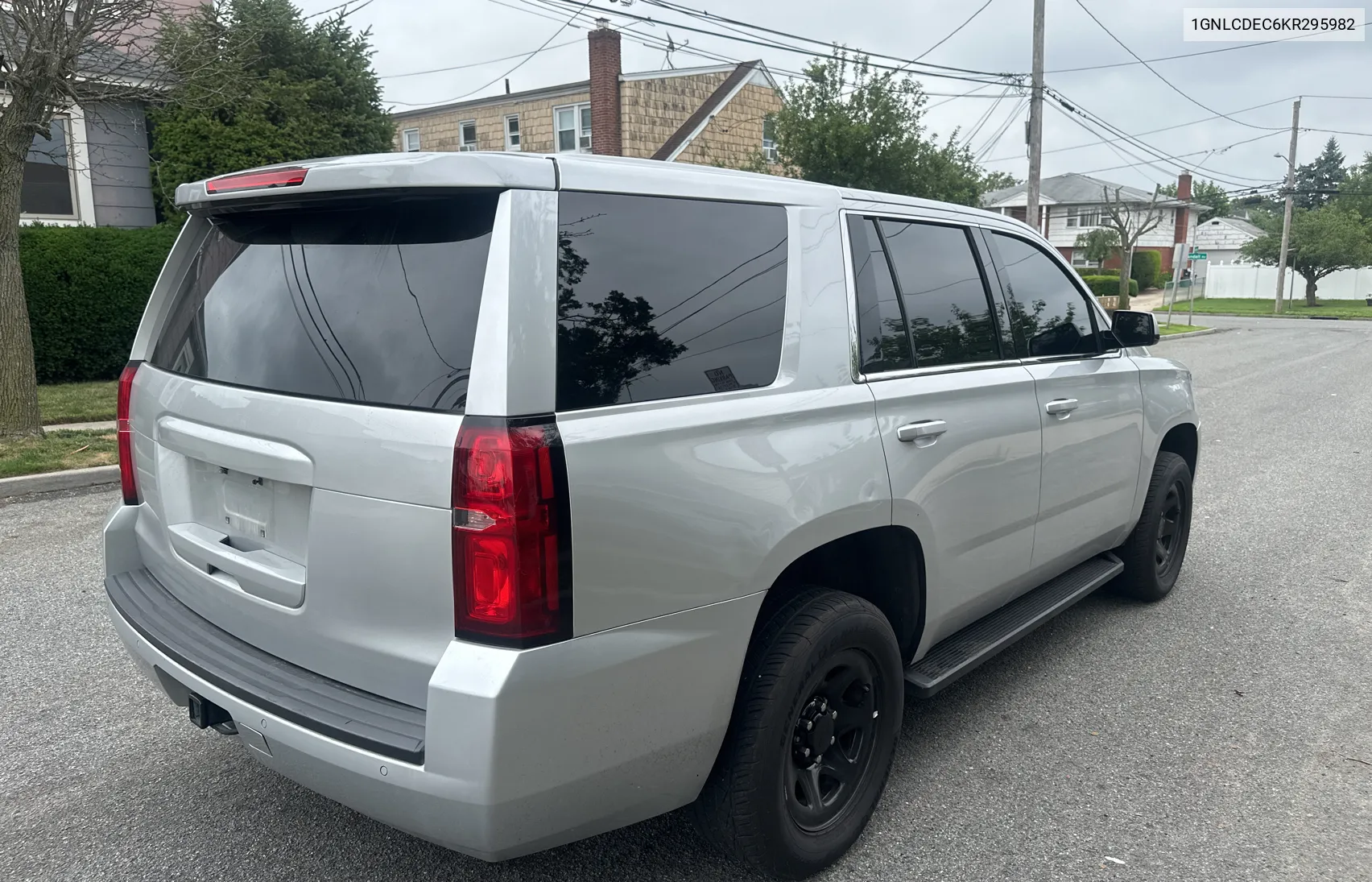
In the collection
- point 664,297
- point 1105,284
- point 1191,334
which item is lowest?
point 1191,334

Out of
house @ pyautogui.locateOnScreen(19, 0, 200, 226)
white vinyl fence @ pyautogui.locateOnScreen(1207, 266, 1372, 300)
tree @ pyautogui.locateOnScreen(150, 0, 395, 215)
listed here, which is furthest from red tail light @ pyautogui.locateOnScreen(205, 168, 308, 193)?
white vinyl fence @ pyautogui.locateOnScreen(1207, 266, 1372, 300)

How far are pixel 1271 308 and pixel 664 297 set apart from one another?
175 feet

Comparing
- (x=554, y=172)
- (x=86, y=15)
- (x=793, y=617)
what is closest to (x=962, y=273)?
(x=793, y=617)

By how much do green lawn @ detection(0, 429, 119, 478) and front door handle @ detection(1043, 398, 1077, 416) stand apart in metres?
6.52

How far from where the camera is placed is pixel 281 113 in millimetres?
15000

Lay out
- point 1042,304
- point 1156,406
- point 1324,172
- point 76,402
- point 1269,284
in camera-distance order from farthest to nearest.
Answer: point 1324,172 < point 1269,284 < point 76,402 < point 1156,406 < point 1042,304

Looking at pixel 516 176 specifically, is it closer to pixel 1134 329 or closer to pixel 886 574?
pixel 886 574

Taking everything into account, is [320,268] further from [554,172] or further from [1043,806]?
[1043,806]

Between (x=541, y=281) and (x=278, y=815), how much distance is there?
200 centimetres

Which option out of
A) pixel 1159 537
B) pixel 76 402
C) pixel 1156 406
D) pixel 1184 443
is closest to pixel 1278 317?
pixel 1184 443

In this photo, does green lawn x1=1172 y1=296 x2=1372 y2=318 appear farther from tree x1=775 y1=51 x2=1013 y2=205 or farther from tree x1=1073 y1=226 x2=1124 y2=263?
tree x1=775 y1=51 x2=1013 y2=205

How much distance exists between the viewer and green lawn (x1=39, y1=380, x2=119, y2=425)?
1009cm

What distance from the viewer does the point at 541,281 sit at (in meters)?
2.15

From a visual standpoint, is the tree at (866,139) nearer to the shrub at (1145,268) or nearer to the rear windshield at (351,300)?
the rear windshield at (351,300)
